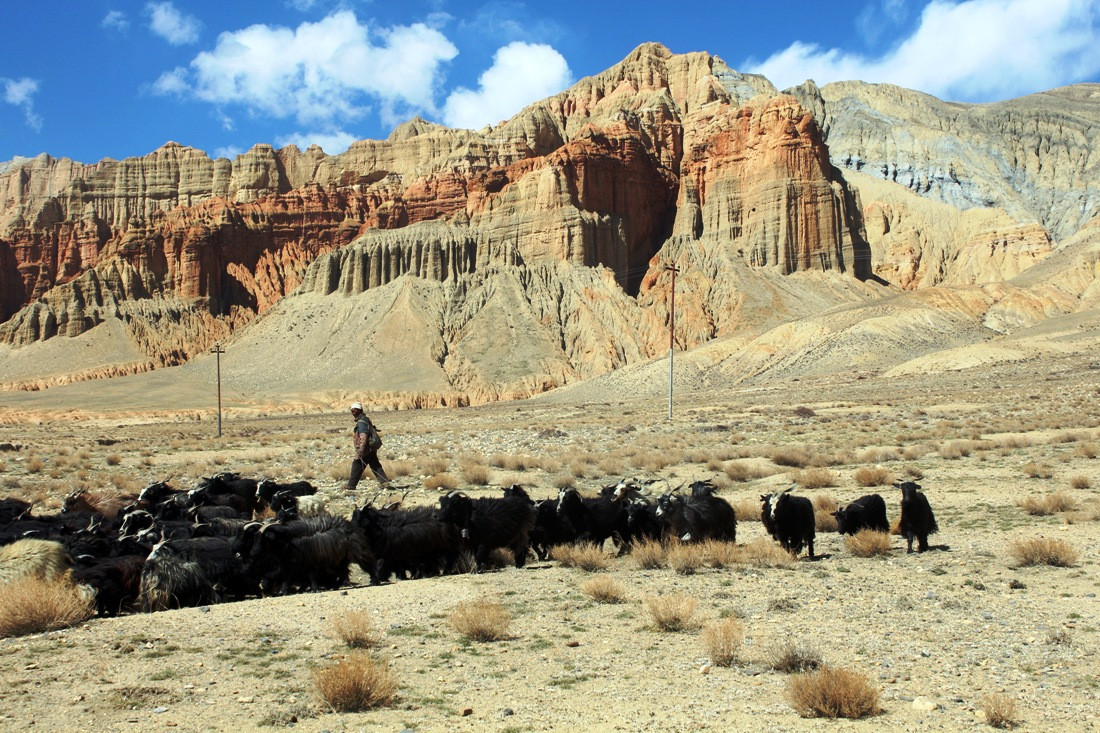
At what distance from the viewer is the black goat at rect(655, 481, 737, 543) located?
12273 millimetres

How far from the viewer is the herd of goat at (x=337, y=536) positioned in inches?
390

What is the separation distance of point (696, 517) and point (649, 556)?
43.1 inches

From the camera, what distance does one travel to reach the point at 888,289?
359ft

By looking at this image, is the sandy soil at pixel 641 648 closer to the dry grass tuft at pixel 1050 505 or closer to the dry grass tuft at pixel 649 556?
the dry grass tuft at pixel 649 556

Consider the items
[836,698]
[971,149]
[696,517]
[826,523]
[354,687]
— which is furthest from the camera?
[971,149]

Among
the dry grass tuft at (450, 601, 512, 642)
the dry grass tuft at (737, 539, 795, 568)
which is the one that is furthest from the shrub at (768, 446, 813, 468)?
the dry grass tuft at (450, 601, 512, 642)

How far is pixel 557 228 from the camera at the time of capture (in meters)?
108

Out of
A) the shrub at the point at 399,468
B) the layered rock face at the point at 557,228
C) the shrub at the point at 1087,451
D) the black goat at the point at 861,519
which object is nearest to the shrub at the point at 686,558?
the black goat at the point at 861,519

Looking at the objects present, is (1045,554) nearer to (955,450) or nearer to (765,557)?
(765,557)

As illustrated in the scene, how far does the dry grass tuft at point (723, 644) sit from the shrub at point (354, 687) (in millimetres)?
2542

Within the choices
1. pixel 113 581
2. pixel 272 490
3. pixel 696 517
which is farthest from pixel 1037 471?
pixel 113 581

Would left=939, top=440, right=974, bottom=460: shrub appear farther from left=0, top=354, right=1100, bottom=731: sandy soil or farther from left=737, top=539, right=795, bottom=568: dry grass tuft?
left=737, top=539, right=795, bottom=568: dry grass tuft

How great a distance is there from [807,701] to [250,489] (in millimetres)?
13229

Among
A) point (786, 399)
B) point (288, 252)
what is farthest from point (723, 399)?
point (288, 252)
